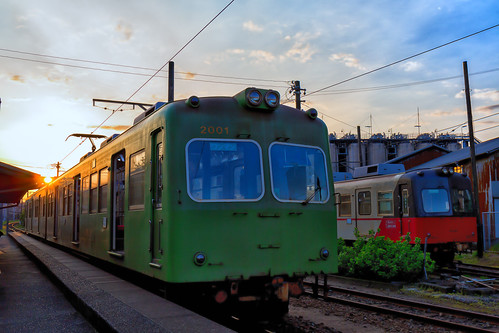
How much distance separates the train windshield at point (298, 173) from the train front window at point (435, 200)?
8.83 meters

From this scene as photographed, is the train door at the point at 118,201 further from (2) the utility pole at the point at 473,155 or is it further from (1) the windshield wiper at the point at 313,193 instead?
(2) the utility pole at the point at 473,155

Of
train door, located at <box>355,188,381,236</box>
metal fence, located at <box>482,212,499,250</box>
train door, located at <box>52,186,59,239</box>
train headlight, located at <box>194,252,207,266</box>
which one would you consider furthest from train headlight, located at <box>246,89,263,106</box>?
metal fence, located at <box>482,212,499,250</box>

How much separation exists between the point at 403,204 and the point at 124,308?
37.1 feet

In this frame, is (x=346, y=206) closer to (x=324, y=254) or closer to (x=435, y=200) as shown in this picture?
(x=435, y=200)

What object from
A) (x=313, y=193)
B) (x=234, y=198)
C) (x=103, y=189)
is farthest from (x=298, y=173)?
(x=103, y=189)

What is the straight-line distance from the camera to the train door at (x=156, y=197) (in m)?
6.21

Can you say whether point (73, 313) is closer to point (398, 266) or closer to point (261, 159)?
point (261, 159)

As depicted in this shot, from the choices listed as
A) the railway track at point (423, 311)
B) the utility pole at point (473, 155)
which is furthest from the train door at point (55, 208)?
the utility pole at point (473, 155)

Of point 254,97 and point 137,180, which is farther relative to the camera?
point 137,180

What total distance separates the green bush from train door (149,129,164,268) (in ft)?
23.2

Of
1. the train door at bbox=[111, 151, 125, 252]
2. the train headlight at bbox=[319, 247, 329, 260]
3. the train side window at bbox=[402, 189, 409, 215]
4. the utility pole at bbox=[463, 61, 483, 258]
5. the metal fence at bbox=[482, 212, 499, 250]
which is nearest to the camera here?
the train headlight at bbox=[319, 247, 329, 260]

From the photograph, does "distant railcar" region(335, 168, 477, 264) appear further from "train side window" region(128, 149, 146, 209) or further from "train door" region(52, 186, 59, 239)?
"train door" region(52, 186, 59, 239)

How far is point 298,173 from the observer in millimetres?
6738

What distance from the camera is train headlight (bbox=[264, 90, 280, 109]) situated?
22.0 feet
